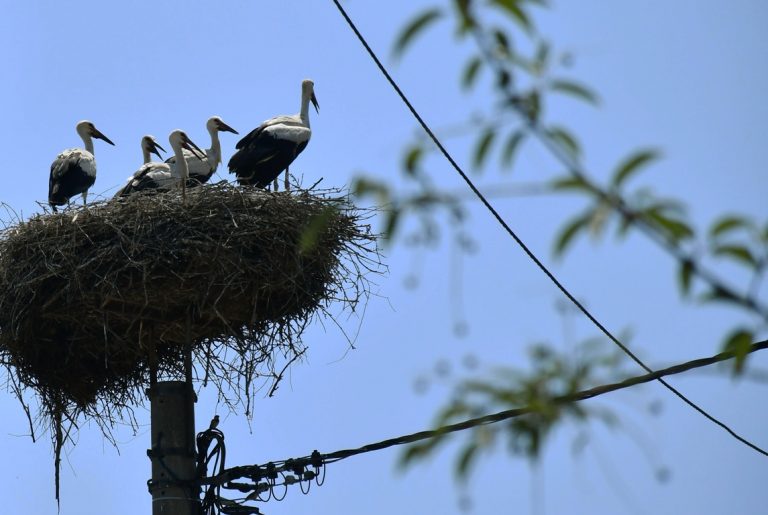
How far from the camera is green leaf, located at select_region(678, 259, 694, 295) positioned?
1.54m

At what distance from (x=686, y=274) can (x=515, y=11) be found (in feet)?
1.19

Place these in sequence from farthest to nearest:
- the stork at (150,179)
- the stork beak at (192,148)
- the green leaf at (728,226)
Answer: the stork beak at (192,148) < the stork at (150,179) < the green leaf at (728,226)

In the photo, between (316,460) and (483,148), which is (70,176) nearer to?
(316,460)

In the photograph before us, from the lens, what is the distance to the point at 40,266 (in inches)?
305

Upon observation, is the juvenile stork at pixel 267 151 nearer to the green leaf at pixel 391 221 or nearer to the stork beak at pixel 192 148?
the stork beak at pixel 192 148

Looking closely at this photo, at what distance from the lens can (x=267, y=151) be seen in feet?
33.4

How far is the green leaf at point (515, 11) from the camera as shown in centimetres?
155

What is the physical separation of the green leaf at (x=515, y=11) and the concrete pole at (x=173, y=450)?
5.13 m

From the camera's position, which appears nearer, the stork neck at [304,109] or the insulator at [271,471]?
the insulator at [271,471]

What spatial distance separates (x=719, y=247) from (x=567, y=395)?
267mm

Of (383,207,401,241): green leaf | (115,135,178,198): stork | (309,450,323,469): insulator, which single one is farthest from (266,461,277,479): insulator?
(383,207,401,241): green leaf

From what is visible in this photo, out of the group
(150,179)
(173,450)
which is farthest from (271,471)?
(150,179)

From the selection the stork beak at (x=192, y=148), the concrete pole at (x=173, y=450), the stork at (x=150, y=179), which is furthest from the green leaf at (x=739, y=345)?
the stork beak at (x=192, y=148)

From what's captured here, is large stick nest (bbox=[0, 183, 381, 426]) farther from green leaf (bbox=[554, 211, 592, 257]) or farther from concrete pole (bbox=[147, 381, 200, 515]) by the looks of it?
green leaf (bbox=[554, 211, 592, 257])
